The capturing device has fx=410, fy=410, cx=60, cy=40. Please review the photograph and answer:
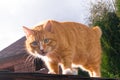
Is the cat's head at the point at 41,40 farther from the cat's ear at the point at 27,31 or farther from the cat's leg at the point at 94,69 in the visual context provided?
the cat's leg at the point at 94,69

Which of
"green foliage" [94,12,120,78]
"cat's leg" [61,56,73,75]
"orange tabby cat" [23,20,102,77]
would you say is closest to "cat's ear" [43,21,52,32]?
"orange tabby cat" [23,20,102,77]

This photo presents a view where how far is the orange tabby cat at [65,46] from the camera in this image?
368 cm

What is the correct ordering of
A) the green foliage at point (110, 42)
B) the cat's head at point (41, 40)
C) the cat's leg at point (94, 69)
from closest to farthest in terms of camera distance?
the cat's head at point (41, 40) < the cat's leg at point (94, 69) < the green foliage at point (110, 42)

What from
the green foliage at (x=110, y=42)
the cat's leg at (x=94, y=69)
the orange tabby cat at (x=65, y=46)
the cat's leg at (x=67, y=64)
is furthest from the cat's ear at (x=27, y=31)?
the green foliage at (x=110, y=42)

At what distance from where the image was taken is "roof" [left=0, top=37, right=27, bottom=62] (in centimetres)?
997

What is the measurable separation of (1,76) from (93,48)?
126 centimetres

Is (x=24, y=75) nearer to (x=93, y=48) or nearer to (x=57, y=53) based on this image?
(x=57, y=53)

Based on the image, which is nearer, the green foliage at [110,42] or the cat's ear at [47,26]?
the cat's ear at [47,26]

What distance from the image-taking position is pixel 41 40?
12.1 feet

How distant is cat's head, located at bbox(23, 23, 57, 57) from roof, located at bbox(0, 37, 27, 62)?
5.95 meters

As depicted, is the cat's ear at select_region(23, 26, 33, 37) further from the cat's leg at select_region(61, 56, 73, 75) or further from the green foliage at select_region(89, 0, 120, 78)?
the green foliage at select_region(89, 0, 120, 78)

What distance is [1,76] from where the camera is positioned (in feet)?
10.1

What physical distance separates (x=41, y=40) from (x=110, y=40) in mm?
6718

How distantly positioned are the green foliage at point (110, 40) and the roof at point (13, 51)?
77.2 inches
